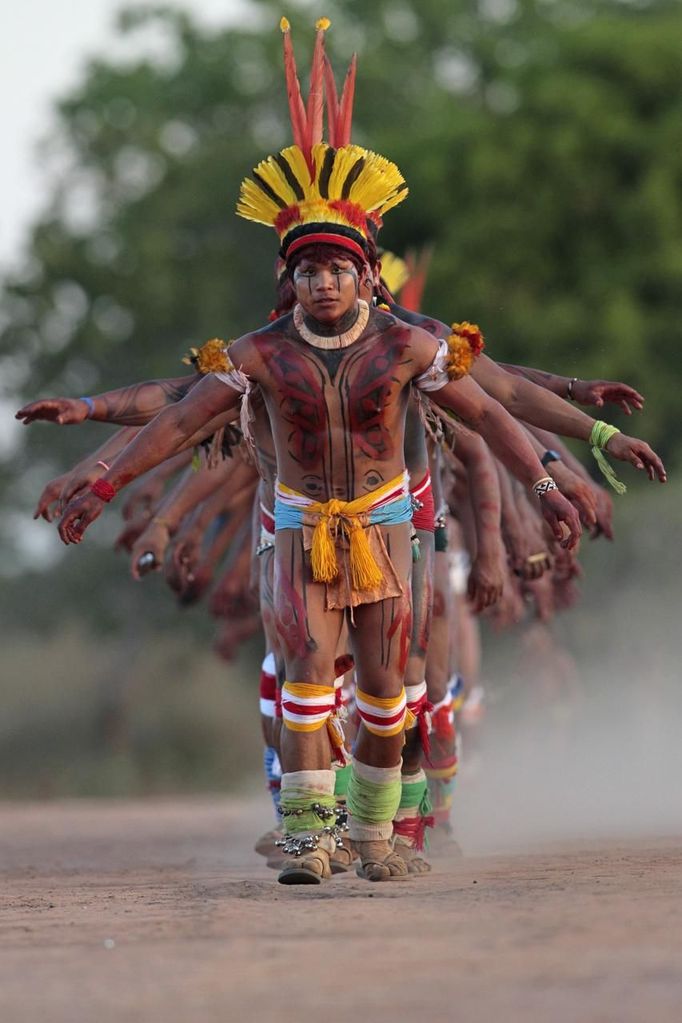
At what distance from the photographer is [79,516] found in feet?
27.5

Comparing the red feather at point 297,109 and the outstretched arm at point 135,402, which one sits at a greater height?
the red feather at point 297,109

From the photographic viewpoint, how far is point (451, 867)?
9.45 meters

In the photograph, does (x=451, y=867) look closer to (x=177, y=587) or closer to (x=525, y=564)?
(x=525, y=564)

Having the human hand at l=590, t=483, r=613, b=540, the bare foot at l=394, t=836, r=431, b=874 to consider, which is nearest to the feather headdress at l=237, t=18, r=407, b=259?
the bare foot at l=394, t=836, r=431, b=874

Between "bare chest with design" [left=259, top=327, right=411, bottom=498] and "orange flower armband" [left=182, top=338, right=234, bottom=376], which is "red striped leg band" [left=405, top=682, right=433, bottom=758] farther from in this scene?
"orange flower armband" [left=182, top=338, right=234, bottom=376]

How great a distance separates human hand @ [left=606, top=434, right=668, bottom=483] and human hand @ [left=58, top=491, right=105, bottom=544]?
185 cm

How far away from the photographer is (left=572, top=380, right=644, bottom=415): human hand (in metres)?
8.95

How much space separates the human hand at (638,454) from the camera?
859cm

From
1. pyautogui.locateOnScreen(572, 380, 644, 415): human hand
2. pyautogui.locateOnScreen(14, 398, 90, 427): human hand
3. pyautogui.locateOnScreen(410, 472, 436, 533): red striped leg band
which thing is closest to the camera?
pyautogui.locateOnScreen(14, 398, 90, 427): human hand

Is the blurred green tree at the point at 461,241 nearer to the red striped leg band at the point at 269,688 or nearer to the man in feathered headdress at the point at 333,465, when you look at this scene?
the red striped leg band at the point at 269,688

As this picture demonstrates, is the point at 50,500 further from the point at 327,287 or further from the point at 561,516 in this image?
the point at 561,516

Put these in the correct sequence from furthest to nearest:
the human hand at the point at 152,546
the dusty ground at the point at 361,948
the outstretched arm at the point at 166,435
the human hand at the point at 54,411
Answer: the human hand at the point at 152,546
the human hand at the point at 54,411
the outstretched arm at the point at 166,435
the dusty ground at the point at 361,948

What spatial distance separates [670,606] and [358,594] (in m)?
17.0

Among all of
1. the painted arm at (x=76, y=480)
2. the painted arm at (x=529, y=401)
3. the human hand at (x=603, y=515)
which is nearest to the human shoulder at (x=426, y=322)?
Answer: the painted arm at (x=529, y=401)
